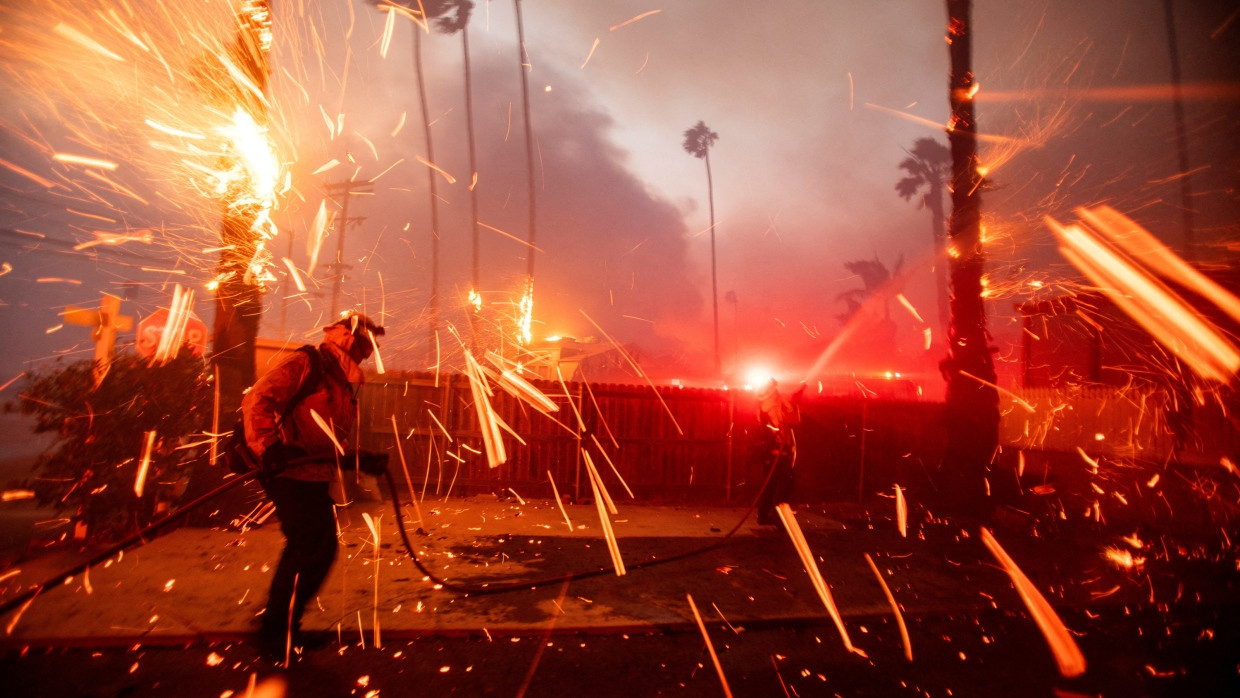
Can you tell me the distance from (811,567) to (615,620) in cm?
261

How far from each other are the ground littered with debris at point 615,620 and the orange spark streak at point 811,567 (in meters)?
0.05

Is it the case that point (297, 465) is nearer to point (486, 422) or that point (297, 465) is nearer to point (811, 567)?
point (811, 567)

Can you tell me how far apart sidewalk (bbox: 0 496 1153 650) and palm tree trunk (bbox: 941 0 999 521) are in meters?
1.04

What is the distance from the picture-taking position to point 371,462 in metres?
3.64

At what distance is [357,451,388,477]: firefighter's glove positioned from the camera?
11.7 ft

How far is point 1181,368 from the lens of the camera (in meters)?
10.0

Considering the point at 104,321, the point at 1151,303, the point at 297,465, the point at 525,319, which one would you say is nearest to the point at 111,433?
the point at 104,321

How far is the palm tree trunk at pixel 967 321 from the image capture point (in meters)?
8.09

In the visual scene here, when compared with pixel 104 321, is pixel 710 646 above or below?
below

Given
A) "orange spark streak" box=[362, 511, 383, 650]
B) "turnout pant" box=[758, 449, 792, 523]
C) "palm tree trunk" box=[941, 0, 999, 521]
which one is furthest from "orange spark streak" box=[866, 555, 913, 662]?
"palm tree trunk" box=[941, 0, 999, 521]

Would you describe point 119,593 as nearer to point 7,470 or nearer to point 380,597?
point 380,597

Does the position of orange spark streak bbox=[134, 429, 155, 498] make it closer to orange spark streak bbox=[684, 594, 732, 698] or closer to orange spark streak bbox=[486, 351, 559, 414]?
orange spark streak bbox=[486, 351, 559, 414]

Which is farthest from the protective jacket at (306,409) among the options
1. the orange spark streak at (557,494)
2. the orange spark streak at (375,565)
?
the orange spark streak at (557,494)

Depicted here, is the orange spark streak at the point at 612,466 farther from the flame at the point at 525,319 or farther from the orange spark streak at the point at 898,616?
the flame at the point at 525,319
